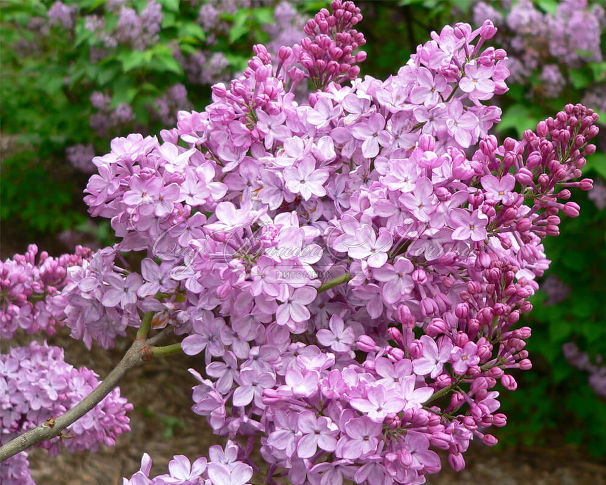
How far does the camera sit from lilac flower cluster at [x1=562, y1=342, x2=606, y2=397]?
4.68 meters

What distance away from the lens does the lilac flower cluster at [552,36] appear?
440 centimetres

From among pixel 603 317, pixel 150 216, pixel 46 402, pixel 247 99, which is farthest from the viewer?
pixel 603 317

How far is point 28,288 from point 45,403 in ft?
1.07

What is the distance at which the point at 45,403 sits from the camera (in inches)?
81.7

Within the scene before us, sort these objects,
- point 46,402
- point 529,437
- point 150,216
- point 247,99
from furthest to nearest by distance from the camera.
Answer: point 529,437 → point 46,402 → point 247,99 → point 150,216

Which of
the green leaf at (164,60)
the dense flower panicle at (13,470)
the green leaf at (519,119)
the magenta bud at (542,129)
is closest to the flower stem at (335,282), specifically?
the magenta bud at (542,129)

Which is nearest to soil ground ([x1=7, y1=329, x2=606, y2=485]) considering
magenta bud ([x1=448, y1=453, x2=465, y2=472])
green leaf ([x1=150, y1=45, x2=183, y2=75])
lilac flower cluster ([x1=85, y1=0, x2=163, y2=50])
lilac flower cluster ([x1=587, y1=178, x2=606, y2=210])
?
lilac flower cluster ([x1=587, y1=178, x2=606, y2=210])

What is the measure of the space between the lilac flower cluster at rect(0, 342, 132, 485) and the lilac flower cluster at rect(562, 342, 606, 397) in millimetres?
3416

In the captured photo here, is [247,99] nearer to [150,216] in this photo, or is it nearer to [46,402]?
[150,216]

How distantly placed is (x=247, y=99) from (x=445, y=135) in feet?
1.46

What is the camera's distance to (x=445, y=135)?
1.60 metres

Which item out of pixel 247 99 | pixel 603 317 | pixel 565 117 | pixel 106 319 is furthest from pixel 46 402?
pixel 603 317

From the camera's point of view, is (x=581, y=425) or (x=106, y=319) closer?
(x=106, y=319)

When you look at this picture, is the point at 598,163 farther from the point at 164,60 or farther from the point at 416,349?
the point at 416,349
